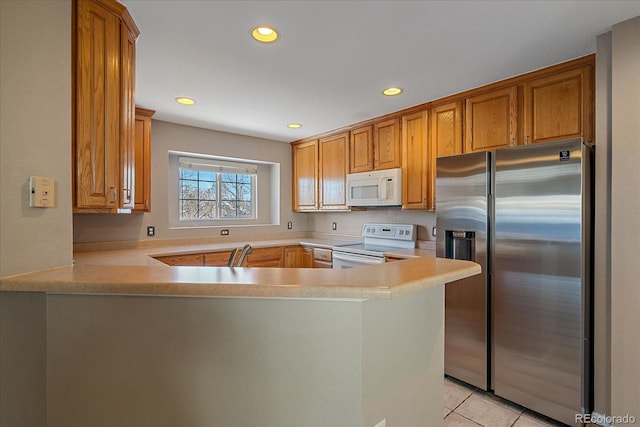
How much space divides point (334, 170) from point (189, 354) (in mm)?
3166

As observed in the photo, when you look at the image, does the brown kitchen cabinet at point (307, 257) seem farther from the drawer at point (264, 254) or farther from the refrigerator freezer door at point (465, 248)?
the refrigerator freezer door at point (465, 248)

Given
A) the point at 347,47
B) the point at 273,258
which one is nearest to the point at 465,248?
the point at 347,47

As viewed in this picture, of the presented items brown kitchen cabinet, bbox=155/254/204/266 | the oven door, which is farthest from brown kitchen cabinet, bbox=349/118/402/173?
brown kitchen cabinet, bbox=155/254/204/266

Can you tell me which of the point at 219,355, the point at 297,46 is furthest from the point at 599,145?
the point at 219,355

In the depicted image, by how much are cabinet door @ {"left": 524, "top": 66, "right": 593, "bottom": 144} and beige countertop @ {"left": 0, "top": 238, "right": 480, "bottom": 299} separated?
1611mm

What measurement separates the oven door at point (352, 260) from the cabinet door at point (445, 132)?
76 cm

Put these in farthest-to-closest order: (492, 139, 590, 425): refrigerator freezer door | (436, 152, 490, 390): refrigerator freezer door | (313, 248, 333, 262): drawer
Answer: (313, 248, 333, 262): drawer < (436, 152, 490, 390): refrigerator freezer door < (492, 139, 590, 425): refrigerator freezer door

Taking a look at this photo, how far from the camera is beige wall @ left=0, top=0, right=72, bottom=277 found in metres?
1.06

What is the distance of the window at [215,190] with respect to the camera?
12.9 feet

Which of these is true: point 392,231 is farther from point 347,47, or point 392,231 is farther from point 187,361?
point 187,361

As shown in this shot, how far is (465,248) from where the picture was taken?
2.46m

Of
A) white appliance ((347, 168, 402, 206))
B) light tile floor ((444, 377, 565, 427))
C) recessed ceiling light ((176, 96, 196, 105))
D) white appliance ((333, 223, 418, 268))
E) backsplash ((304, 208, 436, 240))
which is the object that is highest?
recessed ceiling light ((176, 96, 196, 105))

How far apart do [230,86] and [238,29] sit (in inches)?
32.7

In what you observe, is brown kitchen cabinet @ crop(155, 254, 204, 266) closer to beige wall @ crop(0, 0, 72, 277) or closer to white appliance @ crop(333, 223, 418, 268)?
white appliance @ crop(333, 223, 418, 268)
